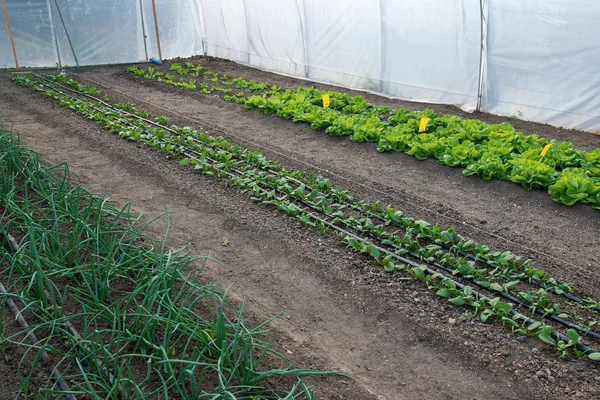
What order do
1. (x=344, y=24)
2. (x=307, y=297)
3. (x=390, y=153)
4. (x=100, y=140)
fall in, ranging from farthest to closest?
(x=344, y=24) < (x=100, y=140) < (x=390, y=153) < (x=307, y=297)

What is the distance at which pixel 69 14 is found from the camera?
1259 cm

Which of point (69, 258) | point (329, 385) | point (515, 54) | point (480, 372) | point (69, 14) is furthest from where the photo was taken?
point (69, 14)

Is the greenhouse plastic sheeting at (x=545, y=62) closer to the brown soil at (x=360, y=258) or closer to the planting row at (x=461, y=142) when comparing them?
the brown soil at (x=360, y=258)

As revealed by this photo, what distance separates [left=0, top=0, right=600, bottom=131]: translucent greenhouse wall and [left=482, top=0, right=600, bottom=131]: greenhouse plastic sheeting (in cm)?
1

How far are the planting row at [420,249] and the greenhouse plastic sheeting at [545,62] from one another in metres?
3.80

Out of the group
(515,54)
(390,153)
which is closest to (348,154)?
(390,153)

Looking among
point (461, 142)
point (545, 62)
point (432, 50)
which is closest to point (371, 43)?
point (432, 50)

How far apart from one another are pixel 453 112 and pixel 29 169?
601cm

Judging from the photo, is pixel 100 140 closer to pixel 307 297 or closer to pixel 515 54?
pixel 307 297

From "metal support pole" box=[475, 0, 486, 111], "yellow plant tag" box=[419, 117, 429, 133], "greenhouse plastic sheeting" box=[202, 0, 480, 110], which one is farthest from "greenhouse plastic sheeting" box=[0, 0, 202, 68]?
"yellow plant tag" box=[419, 117, 429, 133]

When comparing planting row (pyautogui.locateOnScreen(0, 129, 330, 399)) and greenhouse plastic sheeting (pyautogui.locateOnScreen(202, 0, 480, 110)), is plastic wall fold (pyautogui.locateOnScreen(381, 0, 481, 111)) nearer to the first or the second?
greenhouse plastic sheeting (pyautogui.locateOnScreen(202, 0, 480, 110))

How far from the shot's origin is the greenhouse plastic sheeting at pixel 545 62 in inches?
276

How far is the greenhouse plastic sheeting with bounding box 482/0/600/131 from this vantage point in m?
7.00

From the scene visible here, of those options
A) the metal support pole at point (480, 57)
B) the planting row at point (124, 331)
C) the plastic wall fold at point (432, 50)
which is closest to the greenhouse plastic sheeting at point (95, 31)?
the plastic wall fold at point (432, 50)
